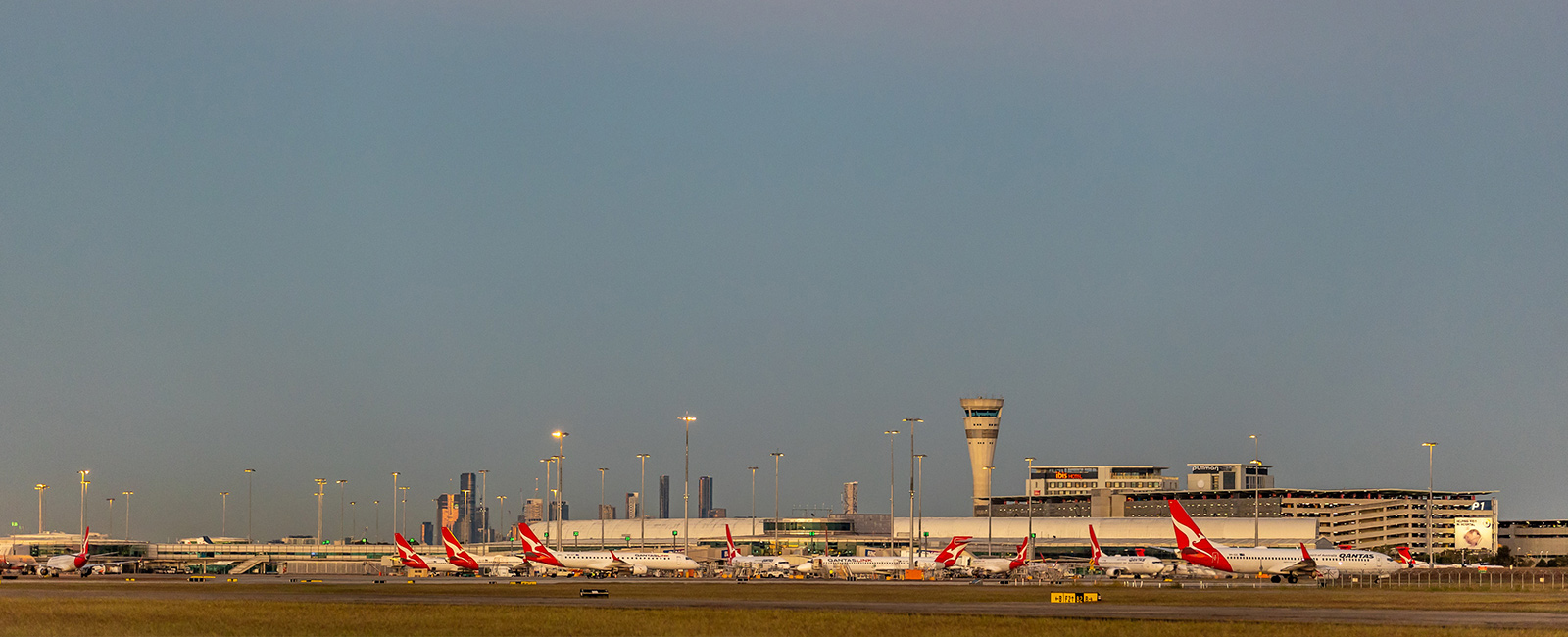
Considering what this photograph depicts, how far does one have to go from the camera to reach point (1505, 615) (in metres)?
63.8

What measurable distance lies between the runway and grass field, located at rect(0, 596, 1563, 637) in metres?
3.73

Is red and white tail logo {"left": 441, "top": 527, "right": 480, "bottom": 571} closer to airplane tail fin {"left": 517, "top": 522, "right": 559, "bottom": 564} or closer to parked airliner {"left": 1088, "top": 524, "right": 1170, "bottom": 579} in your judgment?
airplane tail fin {"left": 517, "top": 522, "right": 559, "bottom": 564}

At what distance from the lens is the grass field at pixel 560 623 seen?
5294cm

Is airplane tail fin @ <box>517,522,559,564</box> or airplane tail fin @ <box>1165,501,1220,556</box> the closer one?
airplane tail fin @ <box>1165,501,1220,556</box>

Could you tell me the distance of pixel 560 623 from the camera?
5722 centimetres

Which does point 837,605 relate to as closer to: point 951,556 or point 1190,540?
point 1190,540

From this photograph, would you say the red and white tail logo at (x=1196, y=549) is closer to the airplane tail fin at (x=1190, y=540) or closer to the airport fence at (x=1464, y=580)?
the airplane tail fin at (x=1190, y=540)

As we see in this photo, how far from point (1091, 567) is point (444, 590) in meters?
70.4

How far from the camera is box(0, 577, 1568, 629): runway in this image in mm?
61188

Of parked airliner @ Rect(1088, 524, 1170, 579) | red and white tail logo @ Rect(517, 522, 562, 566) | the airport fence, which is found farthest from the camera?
red and white tail logo @ Rect(517, 522, 562, 566)

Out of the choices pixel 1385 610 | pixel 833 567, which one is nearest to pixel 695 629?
pixel 1385 610

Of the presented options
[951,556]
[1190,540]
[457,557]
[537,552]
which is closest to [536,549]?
[537,552]

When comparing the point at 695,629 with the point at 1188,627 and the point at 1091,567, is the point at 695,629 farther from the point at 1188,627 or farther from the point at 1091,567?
the point at 1091,567

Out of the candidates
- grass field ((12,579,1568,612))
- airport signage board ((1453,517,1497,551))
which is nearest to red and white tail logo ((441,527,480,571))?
grass field ((12,579,1568,612))
